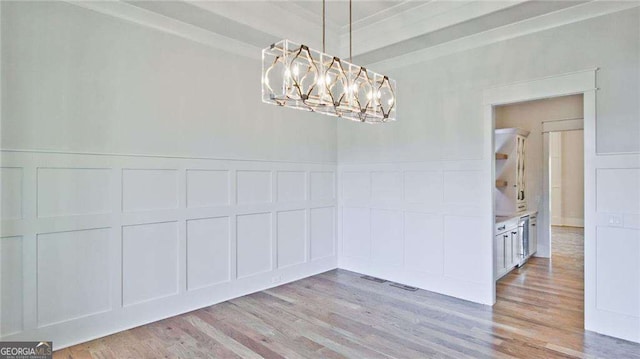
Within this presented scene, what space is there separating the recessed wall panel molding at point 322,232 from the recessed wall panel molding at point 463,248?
180 centimetres

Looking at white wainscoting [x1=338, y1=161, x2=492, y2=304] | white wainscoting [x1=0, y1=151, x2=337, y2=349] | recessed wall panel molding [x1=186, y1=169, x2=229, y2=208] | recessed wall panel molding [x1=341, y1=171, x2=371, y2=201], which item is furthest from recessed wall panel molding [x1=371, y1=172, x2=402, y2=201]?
recessed wall panel molding [x1=186, y1=169, x2=229, y2=208]

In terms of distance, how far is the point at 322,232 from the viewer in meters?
5.27

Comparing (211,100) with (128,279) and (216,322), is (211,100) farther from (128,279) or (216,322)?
(216,322)

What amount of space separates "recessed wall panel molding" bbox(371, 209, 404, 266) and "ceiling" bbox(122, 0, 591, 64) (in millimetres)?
2214

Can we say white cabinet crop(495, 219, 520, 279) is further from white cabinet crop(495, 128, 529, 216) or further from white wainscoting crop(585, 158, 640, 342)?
white wainscoting crop(585, 158, 640, 342)

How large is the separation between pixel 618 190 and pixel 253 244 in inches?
152

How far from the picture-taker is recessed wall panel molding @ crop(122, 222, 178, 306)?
131 inches

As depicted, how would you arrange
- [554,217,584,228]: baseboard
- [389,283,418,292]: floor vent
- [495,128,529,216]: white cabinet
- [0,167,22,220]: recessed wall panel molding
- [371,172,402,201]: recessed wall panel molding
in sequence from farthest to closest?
[554,217,584,228]: baseboard, [495,128,529,216]: white cabinet, [371,172,402,201]: recessed wall panel molding, [389,283,418,292]: floor vent, [0,167,22,220]: recessed wall panel molding

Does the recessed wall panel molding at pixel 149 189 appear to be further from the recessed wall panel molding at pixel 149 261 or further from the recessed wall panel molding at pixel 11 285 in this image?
the recessed wall panel molding at pixel 11 285

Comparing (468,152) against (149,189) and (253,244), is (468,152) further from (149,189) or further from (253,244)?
(149,189)

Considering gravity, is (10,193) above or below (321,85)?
below

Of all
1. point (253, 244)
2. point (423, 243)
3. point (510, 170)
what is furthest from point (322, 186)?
point (510, 170)

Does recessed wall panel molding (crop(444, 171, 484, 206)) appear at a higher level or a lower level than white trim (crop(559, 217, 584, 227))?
higher

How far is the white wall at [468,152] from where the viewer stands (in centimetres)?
310
